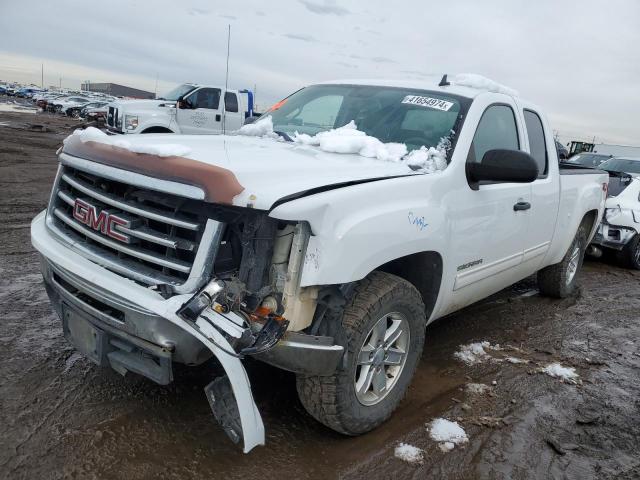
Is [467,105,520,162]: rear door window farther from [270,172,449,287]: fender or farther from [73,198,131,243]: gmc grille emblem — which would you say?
[73,198,131,243]: gmc grille emblem

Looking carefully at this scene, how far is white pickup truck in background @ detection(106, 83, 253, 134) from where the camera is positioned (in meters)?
13.9

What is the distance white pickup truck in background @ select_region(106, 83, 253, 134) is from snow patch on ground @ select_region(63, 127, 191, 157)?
11.5m

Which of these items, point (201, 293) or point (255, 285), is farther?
point (255, 285)

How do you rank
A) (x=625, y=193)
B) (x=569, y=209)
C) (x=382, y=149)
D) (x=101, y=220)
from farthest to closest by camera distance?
(x=625, y=193) → (x=569, y=209) → (x=382, y=149) → (x=101, y=220)

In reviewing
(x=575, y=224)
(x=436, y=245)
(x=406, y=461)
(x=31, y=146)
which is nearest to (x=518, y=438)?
(x=406, y=461)

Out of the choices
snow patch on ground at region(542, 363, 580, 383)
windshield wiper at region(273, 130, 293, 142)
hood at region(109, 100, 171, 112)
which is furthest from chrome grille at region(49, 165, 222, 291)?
hood at region(109, 100, 171, 112)

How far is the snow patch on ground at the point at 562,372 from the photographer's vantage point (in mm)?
3935

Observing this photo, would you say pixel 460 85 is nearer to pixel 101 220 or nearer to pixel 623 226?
pixel 101 220

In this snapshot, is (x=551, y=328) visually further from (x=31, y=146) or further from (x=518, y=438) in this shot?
(x=31, y=146)

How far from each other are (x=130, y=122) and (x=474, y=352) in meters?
12.0

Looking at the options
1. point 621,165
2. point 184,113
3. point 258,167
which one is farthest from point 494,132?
point 184,113

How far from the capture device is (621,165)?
9961 millimetres

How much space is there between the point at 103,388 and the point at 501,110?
3.29 m

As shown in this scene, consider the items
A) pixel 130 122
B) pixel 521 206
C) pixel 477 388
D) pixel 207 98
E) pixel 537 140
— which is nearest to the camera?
pixel 477 388
